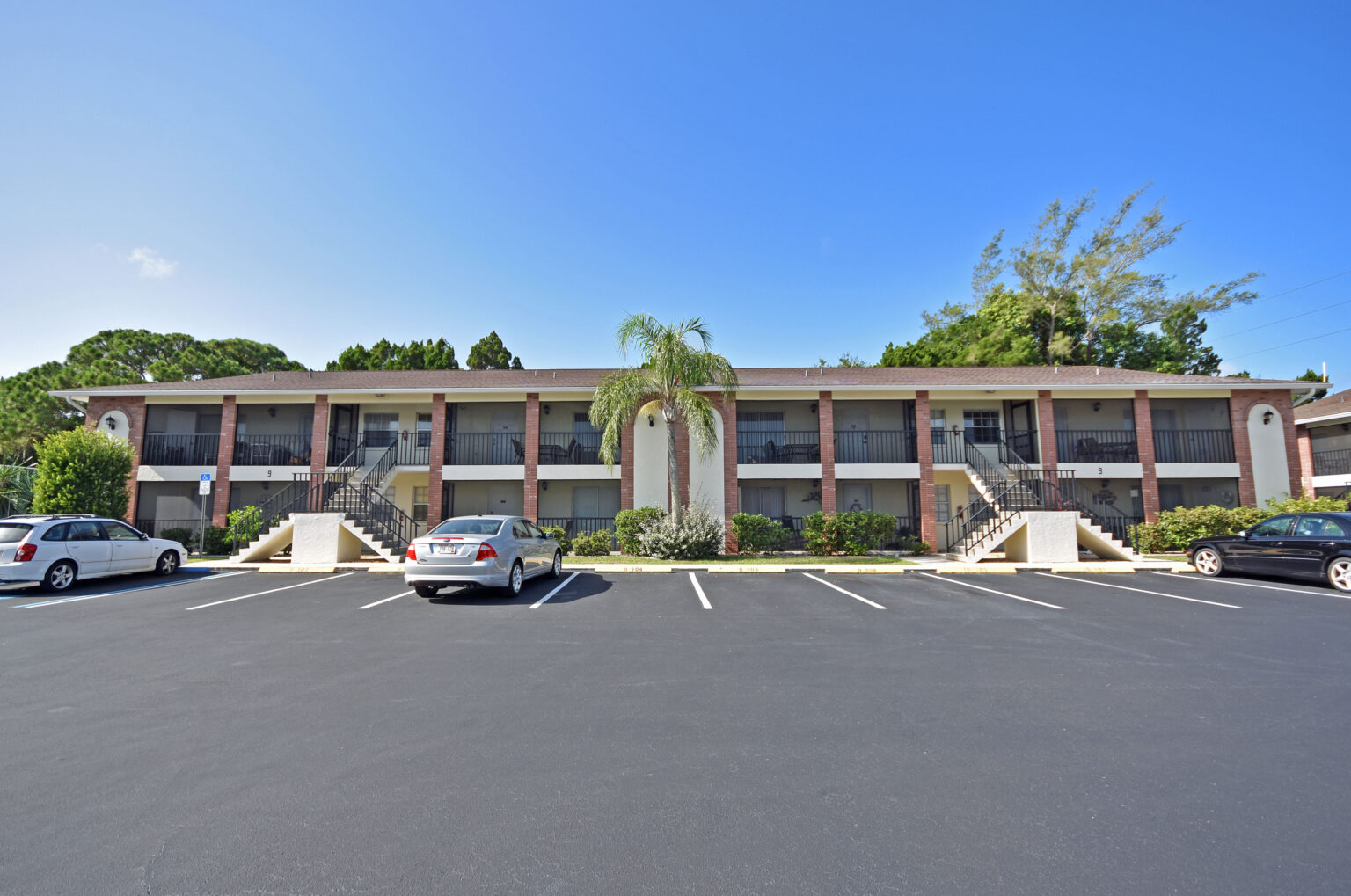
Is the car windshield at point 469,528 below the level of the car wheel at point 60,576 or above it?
above

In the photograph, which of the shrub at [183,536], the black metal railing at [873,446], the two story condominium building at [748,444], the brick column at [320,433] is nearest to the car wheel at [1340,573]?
the two story condominium building at [748,444]

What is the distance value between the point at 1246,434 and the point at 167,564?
31658mm

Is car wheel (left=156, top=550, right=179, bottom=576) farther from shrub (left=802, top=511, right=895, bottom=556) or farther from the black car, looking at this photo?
the black car

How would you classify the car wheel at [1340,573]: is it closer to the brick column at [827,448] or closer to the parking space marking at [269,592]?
the brick column at [827,448]

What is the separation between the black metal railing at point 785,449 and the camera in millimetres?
20391

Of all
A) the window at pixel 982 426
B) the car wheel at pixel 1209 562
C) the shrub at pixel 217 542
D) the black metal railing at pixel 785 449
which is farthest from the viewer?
the window at pixel 982 426

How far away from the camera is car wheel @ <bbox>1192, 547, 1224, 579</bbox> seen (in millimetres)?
13352

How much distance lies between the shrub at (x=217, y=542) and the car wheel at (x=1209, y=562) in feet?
87.3

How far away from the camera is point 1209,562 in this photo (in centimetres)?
1355

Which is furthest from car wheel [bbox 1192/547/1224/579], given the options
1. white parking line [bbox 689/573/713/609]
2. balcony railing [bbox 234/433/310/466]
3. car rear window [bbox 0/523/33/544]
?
balcony railing [bbox 234/433/310/466]

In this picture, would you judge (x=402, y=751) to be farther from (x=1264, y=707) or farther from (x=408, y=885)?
(x=1264, y=707)

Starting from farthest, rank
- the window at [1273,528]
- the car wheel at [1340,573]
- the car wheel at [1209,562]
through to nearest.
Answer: the car wheel at [1209,562], the window at [1273,528], the car wheel at [1340,573]

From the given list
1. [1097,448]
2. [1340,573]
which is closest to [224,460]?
[1340,573]

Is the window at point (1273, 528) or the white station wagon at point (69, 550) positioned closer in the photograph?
the white station wagon at point (69, 550)
